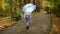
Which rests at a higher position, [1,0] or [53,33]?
[1,0]

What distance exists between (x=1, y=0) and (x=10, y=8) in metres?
1.32

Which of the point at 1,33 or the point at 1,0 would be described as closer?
the point at 1,33

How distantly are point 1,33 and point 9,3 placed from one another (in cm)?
926

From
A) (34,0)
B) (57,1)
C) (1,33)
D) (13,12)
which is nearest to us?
(1,33)

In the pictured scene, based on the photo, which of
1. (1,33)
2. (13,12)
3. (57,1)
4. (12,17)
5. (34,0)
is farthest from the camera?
(34,0)

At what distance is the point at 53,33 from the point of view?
11.4m

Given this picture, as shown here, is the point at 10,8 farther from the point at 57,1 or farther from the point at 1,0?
the point at 57,1

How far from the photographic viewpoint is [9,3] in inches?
776

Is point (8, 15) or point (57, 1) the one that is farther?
point (57, 1)

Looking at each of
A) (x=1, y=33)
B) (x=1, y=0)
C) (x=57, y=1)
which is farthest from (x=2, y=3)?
(x=1, y=33)

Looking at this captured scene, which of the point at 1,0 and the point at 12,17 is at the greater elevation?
the point at 1,0

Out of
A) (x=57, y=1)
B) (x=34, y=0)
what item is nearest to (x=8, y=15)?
(x=57, y=1)

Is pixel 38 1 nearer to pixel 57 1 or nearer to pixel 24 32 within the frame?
pixel 57 1

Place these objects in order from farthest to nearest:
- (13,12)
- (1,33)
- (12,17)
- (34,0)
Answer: (34,0)
(13,12)
(12,17)
(1,33)
